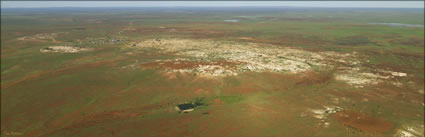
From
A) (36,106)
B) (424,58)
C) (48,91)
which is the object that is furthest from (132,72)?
(424,58)

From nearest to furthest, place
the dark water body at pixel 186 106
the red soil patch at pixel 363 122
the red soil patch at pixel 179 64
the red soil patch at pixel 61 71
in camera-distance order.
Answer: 1. the red soil patch at pixel 363 122
2. the dark water body at pixel 186 106
3. the red soil patch at pixel 61 71
4. the red soil patch at pixel 179 64

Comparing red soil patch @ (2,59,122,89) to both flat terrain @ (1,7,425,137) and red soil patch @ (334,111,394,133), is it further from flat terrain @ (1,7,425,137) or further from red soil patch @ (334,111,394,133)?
red soil patch @ (334,111,394,133)

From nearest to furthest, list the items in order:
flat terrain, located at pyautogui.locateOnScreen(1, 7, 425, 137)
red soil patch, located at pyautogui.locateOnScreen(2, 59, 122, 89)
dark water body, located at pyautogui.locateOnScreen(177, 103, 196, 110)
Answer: flat terrain, located at pyautogui.locateOnScreen(1, 7, 425, 137), dark water body, located at pyautogui.locateOnScreen(177, 103, 196, 110), red soil patch, located at pyautogui.locateOnScreen(2, 59, 122, 89)

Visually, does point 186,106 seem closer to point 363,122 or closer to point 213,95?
point 213,95

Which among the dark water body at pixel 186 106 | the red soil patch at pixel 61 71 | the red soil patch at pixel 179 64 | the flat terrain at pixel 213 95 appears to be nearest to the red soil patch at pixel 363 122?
the flat terrain at pixel 213 95

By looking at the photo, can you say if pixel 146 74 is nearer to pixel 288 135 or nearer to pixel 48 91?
pixel 48 91

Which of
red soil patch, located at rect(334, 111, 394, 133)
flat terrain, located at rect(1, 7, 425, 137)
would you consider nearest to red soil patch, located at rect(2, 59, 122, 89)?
flat terrain, located at rect(1, 7, 425, 137)

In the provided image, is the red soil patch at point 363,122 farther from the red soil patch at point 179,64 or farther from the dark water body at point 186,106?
the red soil patch at point 179,64

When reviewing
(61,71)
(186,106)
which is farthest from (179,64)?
(61,71)

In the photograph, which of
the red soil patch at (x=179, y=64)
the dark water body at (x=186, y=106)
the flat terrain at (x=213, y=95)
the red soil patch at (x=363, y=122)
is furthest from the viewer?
the red soil patch at (x=179, y=64)
